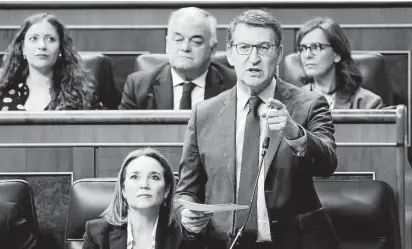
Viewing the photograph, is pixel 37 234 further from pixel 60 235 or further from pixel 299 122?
pixel 299 122

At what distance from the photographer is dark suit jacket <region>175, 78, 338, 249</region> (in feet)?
4.55

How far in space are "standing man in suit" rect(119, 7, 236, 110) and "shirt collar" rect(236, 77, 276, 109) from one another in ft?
2.32

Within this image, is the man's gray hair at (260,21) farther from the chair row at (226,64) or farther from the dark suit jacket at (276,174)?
the chair row at (226,64)

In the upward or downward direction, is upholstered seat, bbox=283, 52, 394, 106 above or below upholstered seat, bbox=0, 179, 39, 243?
above

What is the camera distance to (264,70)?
4.51ft

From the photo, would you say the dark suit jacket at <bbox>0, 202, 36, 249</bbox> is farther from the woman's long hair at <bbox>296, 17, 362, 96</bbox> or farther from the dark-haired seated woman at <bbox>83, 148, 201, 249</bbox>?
the woman's long hair at <bbox>296, 17, 362, 96</bbox>

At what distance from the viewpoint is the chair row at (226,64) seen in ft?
7.61

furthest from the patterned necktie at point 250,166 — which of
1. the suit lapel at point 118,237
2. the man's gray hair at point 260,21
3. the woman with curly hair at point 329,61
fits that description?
the woman with curly hair at point 329,61

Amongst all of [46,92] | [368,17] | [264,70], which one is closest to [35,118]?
[46,92]

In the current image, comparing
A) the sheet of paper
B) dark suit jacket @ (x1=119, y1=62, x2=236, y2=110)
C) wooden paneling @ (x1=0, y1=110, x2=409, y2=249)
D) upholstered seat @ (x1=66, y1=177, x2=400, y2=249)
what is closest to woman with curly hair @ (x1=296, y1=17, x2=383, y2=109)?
dark suit jacket @ (x1=119, y1=62, x2=236, y2=110)

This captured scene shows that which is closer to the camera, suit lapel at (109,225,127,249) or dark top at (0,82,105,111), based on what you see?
suit lapel at (109,225,127,249)

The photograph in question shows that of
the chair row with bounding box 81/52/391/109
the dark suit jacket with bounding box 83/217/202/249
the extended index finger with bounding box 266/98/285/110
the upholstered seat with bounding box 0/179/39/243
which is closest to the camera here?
the extended index finger with bounding box 266/98/285/110

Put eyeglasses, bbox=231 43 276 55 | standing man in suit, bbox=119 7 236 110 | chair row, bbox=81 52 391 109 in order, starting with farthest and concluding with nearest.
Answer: chair row, bbox=81 52 391 109 → standing man in suit, bbox=119 7 236 110 → eyeglasses, bbox=231 43 276 55

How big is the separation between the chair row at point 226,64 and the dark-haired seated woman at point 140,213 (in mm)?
806
